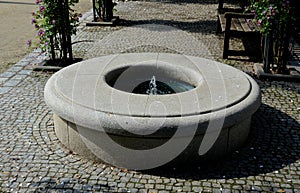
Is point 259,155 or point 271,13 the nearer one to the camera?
point 259,155

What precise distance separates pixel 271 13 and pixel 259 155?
127 inches

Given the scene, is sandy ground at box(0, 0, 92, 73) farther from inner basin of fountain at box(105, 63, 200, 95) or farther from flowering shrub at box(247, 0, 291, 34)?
flowering shrub at box(247, 0, 291, 34)

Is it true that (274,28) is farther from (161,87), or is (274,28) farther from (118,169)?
(118,169)

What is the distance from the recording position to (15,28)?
39.0 ft

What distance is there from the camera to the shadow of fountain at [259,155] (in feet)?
14.7

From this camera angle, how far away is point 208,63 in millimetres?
6266

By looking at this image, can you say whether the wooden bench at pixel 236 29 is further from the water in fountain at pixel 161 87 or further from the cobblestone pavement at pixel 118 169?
the water in fountain at pixel 161 87

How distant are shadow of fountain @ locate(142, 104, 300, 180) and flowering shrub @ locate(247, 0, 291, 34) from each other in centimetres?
212

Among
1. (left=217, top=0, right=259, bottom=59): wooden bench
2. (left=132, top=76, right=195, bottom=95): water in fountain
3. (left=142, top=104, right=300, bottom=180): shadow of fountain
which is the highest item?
(left=217, top=0, right=259, bottom=59): wooden bench

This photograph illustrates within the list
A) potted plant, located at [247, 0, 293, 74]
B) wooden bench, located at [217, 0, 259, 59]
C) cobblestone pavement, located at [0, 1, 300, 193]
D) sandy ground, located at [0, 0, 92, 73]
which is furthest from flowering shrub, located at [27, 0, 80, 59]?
potted plant, located at [247, 0, 293, 74]

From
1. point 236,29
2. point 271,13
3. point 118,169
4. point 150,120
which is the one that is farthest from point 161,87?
point 236,29

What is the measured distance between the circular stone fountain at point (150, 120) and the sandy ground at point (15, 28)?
12.0 feet

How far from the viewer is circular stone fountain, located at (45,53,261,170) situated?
171 inches

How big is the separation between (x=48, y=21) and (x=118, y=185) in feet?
14.9
